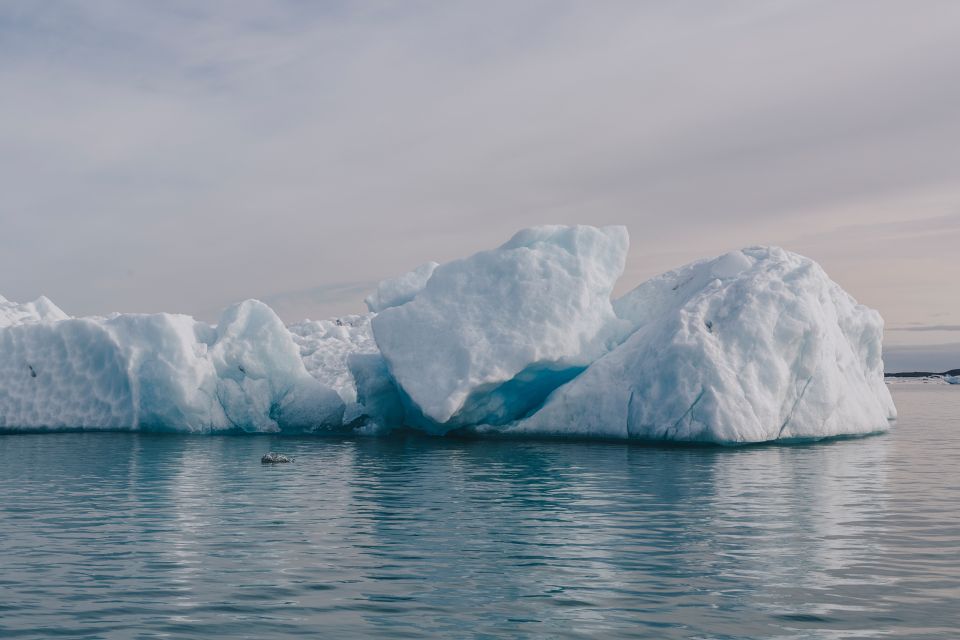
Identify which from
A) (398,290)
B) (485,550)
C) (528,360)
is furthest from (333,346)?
(485,550)

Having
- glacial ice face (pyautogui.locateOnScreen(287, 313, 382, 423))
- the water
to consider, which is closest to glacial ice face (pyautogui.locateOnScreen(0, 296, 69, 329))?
glacial ice face (pyautogui.locateOnScreen(287, 313, 382, 423))

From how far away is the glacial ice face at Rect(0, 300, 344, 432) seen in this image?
31109mm

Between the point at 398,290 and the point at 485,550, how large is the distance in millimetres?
22860

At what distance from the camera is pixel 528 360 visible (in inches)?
1006

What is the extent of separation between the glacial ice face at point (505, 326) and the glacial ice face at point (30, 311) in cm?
1722

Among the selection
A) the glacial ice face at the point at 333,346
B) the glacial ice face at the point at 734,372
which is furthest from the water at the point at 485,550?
the glacial ice face at the point at 333,346

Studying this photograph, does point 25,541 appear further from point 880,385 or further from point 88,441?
point 880,385

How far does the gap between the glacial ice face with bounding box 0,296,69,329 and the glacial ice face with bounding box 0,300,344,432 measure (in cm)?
481

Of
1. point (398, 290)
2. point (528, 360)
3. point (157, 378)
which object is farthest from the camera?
point (398, 290)

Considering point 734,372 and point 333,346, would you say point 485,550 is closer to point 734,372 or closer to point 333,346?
point 734,372

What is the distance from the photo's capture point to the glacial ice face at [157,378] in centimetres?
3111

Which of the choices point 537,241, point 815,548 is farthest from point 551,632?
point 537,241

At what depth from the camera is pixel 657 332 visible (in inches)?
995

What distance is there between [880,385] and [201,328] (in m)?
23.4
